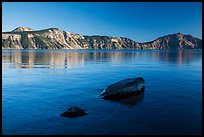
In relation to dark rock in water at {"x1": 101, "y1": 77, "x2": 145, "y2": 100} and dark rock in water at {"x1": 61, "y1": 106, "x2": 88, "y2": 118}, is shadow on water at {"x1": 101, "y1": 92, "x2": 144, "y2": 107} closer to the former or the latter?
dark rock in water at {"x1": 101, "y1": 77, "x2": 145, "y2": 100}

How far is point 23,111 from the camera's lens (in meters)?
26.0

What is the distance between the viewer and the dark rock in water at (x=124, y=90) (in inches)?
1287

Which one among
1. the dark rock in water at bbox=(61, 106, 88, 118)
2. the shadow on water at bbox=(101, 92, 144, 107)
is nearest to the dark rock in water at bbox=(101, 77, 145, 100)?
the shadow on water at bbox=(101, 92, 144, 107)

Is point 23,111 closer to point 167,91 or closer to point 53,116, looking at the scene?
point 53,116

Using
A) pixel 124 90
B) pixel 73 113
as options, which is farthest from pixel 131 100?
pixel 73 113

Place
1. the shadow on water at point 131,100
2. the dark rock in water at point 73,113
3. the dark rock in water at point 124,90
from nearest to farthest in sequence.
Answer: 1. the dark rock in water at point 73,113
2. the shadow on water at point 131,100
3. the dark rock in water at point 124,90

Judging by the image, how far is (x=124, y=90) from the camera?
33.2 metres

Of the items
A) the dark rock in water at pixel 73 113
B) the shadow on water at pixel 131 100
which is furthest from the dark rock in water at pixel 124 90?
the dark rock in water at pixel 73 113

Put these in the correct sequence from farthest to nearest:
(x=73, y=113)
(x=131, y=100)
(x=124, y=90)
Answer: (x=124, y=90)
(x=131, y=100)
(x=73, y=113)

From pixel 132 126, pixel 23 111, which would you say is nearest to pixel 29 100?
pixel 23 111

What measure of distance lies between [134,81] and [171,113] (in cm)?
1124

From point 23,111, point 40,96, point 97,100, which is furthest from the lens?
point 40,96

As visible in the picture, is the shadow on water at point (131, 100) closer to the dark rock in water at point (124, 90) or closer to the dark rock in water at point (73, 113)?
the dark rock in water at point (124, 90)

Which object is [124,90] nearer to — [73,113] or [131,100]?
[131,100]
